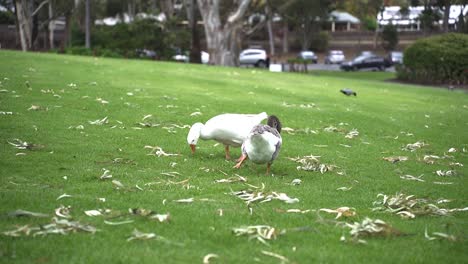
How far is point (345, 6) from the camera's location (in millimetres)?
76375

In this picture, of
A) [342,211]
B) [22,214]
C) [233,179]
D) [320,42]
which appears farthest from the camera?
[320,42]

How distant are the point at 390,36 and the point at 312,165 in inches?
3062

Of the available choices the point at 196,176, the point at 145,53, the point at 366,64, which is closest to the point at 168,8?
the point at 145,53

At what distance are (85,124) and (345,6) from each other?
6832 cm

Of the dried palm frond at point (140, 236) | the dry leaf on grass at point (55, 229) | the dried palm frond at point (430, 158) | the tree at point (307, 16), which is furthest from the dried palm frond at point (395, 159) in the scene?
the tree at point (307, 16)

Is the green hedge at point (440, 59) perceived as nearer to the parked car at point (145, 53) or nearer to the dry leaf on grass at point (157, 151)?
the parked car at point (145, 53)

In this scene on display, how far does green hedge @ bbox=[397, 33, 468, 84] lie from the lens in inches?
1455

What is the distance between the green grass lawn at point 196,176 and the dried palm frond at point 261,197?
0.08 metres

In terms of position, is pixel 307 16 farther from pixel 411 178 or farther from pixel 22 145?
pixel 22 145

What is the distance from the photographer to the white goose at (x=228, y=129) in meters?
9.35

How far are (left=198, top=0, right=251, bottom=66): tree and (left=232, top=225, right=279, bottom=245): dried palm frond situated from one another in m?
34.4

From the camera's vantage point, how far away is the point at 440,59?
123 feet

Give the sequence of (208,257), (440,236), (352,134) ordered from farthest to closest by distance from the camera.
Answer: (352,134) < (440,236) < (208,257)

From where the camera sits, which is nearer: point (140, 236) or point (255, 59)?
point (140, 236)
